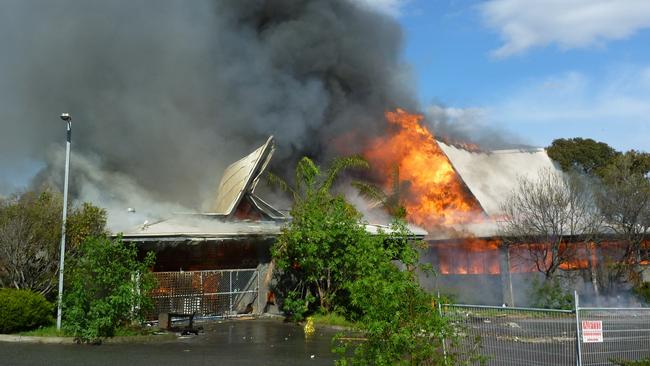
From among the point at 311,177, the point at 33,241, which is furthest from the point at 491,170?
the point at 33,241

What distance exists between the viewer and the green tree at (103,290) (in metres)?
12.5

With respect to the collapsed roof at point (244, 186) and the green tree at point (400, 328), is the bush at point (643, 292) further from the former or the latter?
the green tree at point (400, 328)

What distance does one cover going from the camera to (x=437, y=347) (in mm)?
5812

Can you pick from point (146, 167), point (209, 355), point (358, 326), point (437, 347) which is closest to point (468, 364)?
point (437, 347)

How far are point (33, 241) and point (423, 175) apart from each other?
19.0m

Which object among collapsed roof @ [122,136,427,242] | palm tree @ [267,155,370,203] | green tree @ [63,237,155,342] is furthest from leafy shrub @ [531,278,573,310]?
green tree @ [63,237,155,342]

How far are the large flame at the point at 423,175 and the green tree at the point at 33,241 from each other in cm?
1614

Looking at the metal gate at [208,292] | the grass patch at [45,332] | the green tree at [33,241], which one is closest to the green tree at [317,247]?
the metal gate at [208,292]

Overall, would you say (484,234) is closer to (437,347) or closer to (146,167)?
(146,167)

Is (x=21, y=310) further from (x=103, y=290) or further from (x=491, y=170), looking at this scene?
(x=491, y=170)

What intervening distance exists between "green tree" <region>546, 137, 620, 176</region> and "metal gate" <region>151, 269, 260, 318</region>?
102 feet

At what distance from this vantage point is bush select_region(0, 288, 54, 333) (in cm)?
1309

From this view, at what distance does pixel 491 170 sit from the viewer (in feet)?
101

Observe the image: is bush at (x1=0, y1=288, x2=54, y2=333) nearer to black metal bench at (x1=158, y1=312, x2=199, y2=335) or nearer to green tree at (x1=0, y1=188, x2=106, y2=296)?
green tree at (x1=0, y1=188, x2=106, y2=296)
